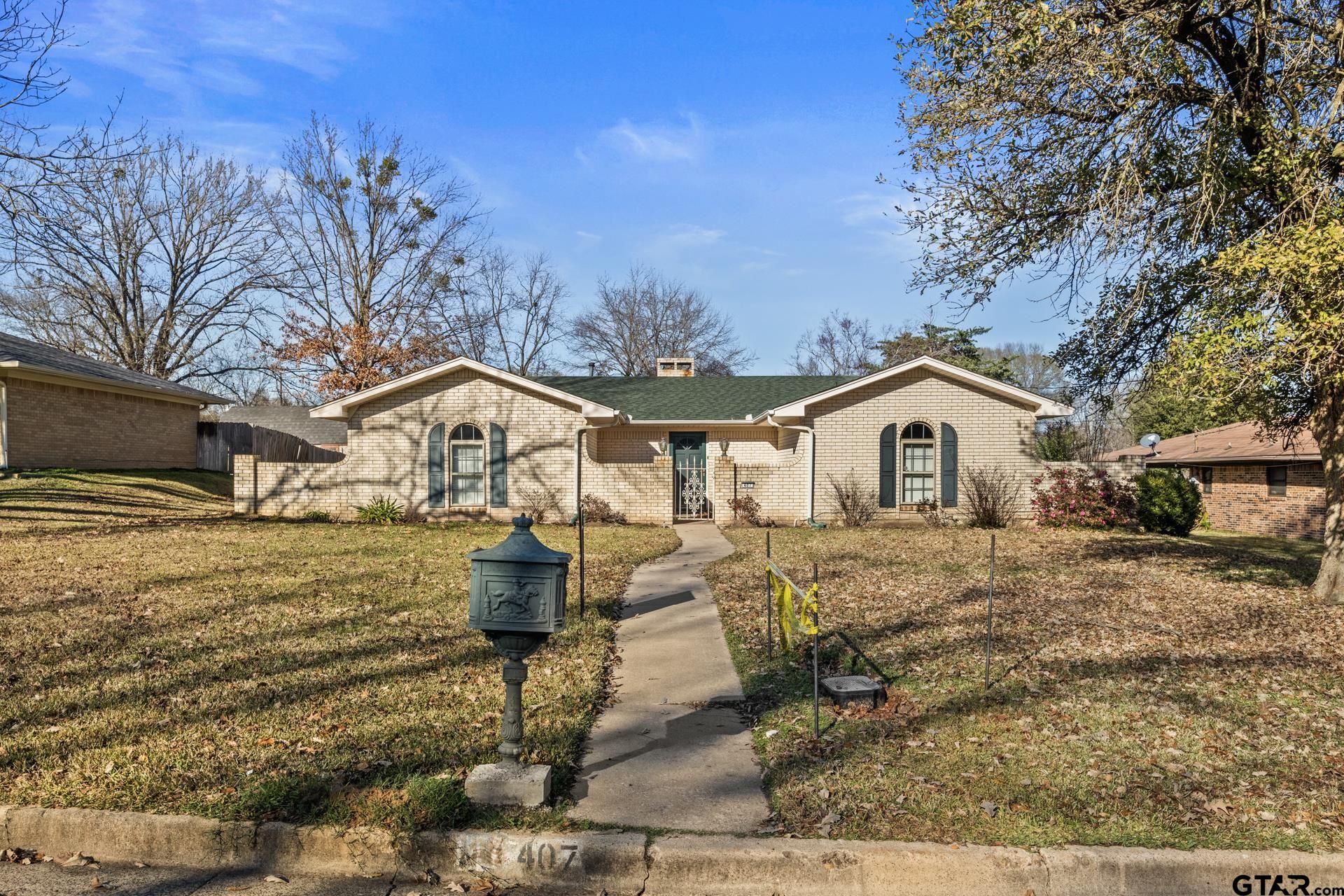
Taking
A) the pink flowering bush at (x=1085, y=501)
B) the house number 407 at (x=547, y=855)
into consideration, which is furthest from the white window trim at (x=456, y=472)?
the house number 407 at (x=547, y=855)

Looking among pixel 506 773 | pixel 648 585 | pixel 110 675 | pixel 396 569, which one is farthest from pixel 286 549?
pixel 506 773

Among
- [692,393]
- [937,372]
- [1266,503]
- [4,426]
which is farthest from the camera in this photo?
[1266,503]

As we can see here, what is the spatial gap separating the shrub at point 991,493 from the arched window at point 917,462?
2.35ft

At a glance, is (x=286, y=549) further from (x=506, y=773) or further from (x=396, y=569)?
(x=506, y=773)

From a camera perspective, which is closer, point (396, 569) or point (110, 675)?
point (110, 675)

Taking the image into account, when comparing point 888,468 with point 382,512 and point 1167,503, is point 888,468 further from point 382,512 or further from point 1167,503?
point 382,512

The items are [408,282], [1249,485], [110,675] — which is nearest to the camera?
[110,675]

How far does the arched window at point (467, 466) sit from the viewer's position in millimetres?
18125

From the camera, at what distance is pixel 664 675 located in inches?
259

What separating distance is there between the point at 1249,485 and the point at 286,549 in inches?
1043

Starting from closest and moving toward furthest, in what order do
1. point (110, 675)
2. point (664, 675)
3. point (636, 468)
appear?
point (110, 675) → point (664, 675) → point (636, 468)

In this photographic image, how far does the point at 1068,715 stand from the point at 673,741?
273 cm

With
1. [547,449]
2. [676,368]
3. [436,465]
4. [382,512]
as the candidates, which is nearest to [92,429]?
[382,512]

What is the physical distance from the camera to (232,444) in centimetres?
2850
